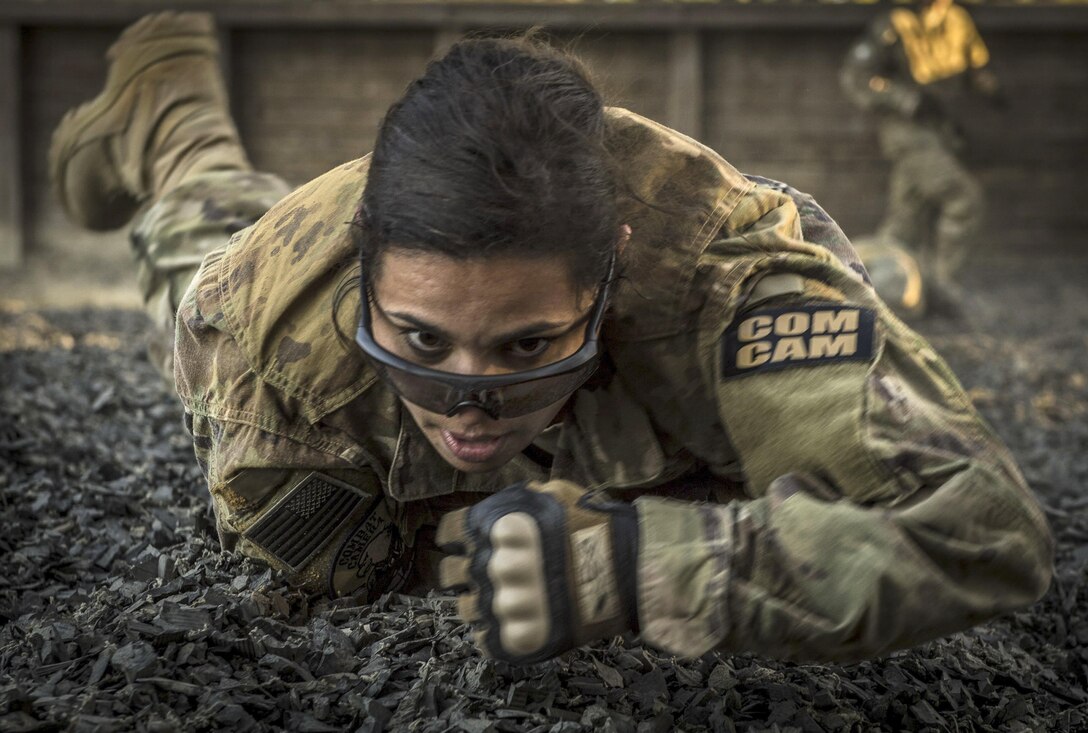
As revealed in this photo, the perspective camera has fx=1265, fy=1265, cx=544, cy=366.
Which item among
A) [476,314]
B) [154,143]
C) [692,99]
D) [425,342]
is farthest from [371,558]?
[692,99]

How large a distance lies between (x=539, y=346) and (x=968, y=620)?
28.5 inches

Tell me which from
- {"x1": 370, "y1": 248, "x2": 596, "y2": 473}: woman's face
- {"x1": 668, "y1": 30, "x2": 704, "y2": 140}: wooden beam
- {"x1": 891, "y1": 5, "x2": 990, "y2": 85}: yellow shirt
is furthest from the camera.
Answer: {"x1": 668, "y1": 30, "x2": 704, "y2": 140}: wooden beam

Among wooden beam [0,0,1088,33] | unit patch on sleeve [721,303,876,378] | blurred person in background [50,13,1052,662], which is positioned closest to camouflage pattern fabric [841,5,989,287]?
wooden beam [0,0,1088,33]

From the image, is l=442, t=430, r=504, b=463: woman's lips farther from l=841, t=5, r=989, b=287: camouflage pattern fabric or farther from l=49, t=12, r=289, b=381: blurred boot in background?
l=841, t=5, r=989, b=287: camouflage pattern fabric

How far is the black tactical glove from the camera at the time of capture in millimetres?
1671

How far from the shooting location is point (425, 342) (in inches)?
74.2

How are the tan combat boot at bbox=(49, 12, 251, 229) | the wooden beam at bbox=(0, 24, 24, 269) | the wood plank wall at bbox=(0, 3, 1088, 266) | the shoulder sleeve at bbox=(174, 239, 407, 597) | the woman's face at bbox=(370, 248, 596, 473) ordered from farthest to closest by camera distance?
the wood plank wall at bbox=(0, 3, 1088, 266)
the wooden beam at bbox=(0, 24, 24, 269)
the tan combat boot at bbox=(49, 12, 251, 229)
the shoulder sleeve at bbox=(174, 239, 407, 597)
the woman's face at bbox=(370, 248, 596, 473)

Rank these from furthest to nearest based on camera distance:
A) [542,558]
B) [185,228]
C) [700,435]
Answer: [185,228] → [700,435] → [542,558]

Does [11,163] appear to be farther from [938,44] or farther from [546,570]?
[546,570]

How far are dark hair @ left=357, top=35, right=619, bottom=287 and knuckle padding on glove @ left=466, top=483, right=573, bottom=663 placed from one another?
1.14 ft

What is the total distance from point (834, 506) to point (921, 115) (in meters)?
6.87

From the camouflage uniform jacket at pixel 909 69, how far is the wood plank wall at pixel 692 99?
0.48m

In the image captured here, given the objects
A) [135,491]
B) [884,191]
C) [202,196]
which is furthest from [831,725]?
[884,191]

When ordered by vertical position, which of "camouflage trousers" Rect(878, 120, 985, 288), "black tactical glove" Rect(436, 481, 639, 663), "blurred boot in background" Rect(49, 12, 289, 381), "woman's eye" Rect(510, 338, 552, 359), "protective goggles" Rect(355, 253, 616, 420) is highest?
"blurred boot in background" Rect(49, 12, 289, 381)
